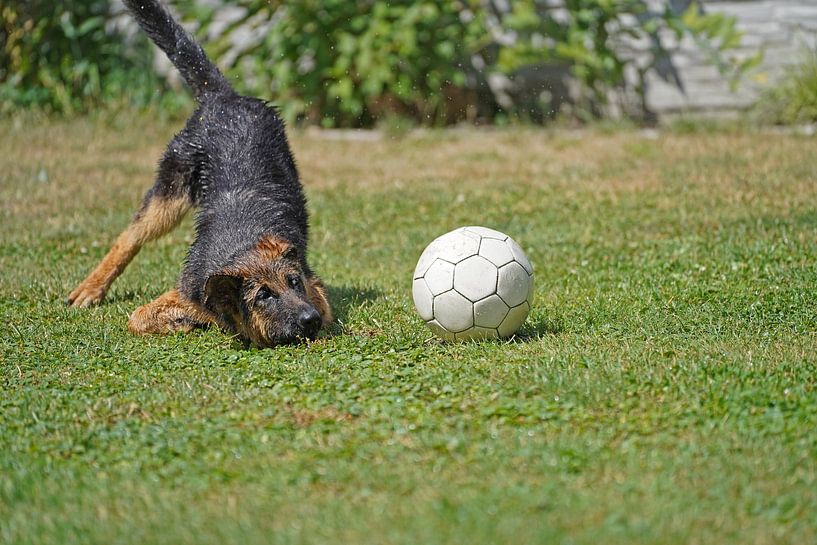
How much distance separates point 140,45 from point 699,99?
23.9ft

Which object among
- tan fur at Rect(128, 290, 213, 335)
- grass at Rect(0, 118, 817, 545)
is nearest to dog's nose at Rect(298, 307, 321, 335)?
grass at Rect(0, 118, 817, 545)

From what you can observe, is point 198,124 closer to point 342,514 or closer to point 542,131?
point 342,514

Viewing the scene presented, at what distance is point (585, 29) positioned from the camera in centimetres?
1279

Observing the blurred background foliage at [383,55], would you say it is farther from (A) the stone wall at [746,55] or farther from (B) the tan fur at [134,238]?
(B) the tan fur at [134,238]

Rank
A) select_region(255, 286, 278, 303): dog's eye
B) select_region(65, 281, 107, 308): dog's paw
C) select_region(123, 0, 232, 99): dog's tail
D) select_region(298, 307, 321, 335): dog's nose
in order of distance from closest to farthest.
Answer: select_region(298, 307, 321, 335): dog's nose, select_region(255, 286, 278, 303): dog's eye, select_region(65, 281, 107, 308): dog's paw, select_region(123, 0, 232, 99): dog's tail

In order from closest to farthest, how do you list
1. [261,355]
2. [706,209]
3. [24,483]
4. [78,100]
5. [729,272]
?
1. [24,483]
2. [261,355]
3. [729,272]
4. [706,209]
5. [78,100]

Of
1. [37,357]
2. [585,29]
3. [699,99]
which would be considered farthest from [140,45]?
[37,357]

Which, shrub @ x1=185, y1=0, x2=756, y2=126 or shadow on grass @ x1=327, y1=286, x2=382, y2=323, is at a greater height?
shrub @ x1=185, y1=0, x2=756, y2=126

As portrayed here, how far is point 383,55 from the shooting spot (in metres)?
12.5

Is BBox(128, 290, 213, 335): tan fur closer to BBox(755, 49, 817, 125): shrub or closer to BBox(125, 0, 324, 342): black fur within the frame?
BBox(125, 0, 324, 342): black fur

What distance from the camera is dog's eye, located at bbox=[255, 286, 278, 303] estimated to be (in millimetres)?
5785

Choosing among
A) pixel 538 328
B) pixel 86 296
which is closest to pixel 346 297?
pixel 538 328

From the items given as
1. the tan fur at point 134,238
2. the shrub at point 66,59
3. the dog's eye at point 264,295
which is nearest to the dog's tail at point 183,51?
the tan fur at point 134,238

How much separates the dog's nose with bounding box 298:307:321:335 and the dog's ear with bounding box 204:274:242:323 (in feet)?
1.36
